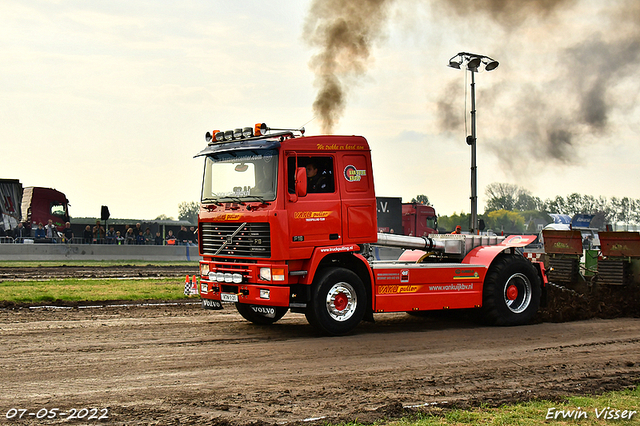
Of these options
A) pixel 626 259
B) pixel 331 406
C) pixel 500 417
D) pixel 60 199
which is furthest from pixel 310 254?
pixel 60 199

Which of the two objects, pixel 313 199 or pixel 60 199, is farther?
pixel 60 199

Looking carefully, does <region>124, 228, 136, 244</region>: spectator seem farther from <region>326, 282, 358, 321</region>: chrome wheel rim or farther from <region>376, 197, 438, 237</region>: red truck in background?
<region>326, 282, 358, 321</region>: chrome wheel rim

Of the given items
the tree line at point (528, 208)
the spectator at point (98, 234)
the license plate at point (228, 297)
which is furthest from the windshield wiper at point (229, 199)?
the tree line at point (528, 208)

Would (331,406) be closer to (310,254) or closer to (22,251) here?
(310,254)

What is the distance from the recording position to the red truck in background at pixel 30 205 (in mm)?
34438

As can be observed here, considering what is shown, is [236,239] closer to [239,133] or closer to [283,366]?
[239,133]

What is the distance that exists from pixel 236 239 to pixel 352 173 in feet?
6.99

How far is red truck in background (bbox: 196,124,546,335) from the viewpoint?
31.2ft

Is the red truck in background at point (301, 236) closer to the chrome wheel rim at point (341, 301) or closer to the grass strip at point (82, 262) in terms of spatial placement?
the chrome wheel rim at point (341, 301)

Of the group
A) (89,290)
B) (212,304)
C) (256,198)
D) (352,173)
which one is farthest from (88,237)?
(352,173)

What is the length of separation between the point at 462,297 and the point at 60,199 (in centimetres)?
3291

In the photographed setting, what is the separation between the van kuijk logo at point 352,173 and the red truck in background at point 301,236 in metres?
0.02

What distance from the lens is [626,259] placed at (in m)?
16.7

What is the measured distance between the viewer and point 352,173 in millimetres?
10180
